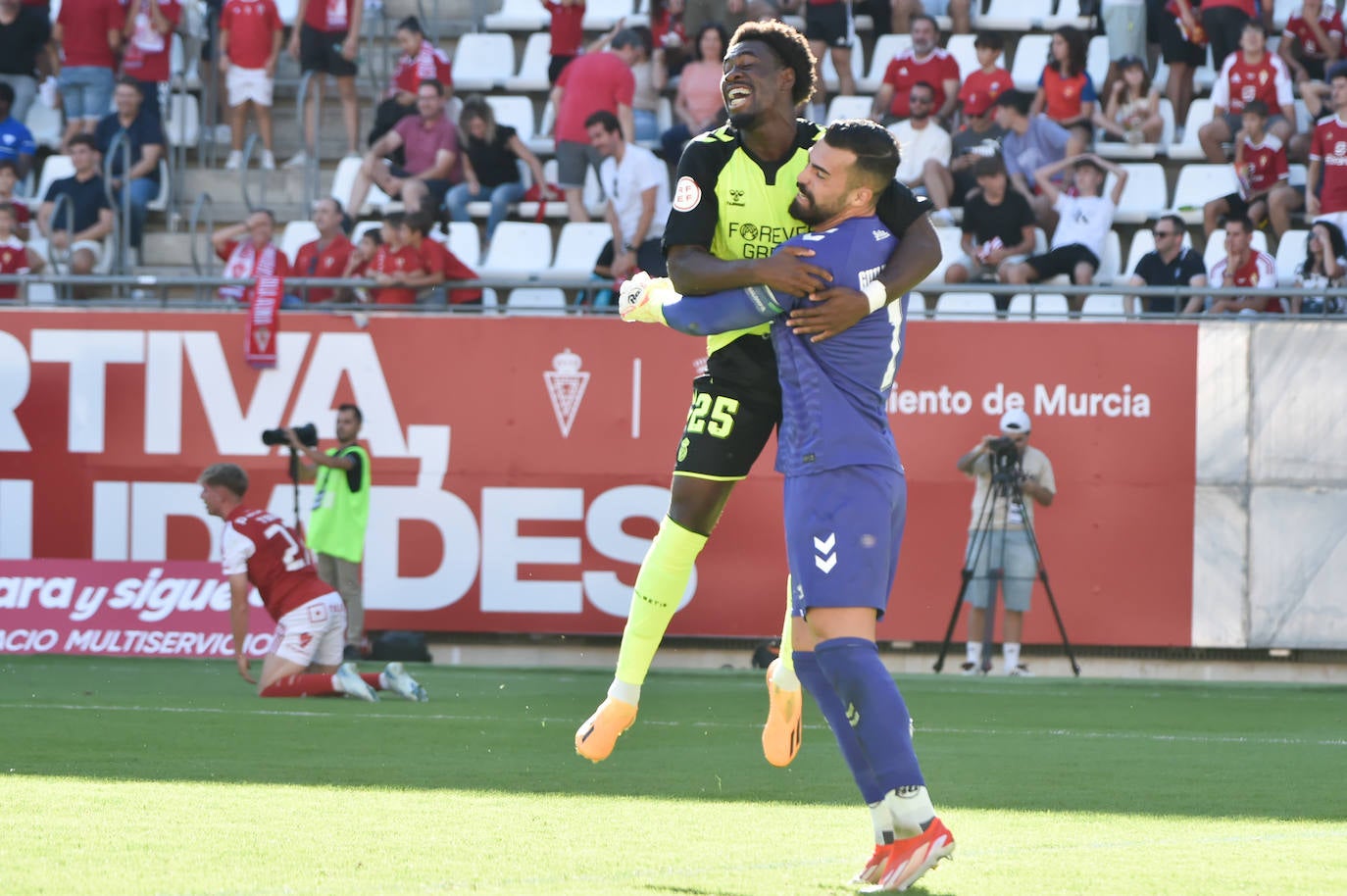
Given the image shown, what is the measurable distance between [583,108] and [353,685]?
7.21 meters

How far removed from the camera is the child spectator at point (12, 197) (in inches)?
680

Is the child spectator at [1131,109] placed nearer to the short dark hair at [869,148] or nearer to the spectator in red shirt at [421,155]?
the spectator in red shirt at [421,155]

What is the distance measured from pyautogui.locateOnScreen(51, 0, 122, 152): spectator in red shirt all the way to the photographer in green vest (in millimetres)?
5252

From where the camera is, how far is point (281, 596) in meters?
11.7

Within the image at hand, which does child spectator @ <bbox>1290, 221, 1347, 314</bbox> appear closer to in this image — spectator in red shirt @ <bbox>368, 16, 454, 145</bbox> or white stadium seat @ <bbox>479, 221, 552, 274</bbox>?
white stadium seat @ <bbox>479, 221, 552, 274</bbox>

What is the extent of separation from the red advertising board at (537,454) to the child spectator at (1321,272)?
101 cm

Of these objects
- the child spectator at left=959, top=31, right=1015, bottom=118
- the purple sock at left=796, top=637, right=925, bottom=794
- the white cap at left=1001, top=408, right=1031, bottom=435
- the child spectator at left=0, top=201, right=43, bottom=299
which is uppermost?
the child spectator at left=959, top=31, right=1015, bottom=118

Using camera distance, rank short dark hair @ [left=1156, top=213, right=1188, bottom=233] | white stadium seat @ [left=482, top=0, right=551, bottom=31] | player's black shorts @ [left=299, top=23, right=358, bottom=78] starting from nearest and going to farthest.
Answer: short dark hair @ [left=1156, top=213, right=1188, bottom=233]
player's black shorts @ [left=299, top=23, right=358, bottom=78]
white stadium seat @ [left=482, top=0, right=551, bottom=31]

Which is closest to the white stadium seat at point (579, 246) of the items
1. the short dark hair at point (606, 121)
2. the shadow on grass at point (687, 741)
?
the short dark hair at point (606, 121)

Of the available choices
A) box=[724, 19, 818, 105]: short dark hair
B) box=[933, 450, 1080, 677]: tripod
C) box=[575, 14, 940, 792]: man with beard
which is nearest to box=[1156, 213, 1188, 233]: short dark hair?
box=[933, 450, 1080, 677]: tripod

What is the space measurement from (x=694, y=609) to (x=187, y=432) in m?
4.28

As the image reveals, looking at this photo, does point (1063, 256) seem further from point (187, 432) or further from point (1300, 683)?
point (187, 432)

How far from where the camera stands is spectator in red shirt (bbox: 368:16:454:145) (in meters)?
18.1

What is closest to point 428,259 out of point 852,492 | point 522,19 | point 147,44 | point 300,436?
point 300,436
